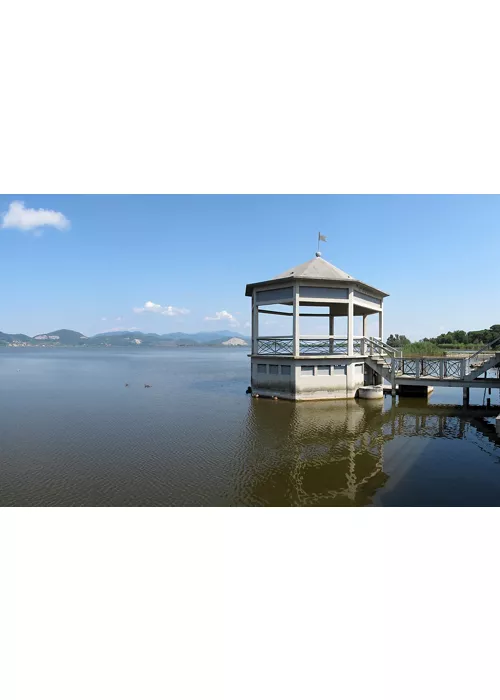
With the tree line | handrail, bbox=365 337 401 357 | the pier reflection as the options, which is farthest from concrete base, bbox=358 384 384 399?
the tree line

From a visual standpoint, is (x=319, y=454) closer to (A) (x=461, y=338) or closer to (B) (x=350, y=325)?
(B) (x=350, y=325)

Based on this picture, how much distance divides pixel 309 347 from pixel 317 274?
3837 millimetres

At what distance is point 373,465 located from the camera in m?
9.45

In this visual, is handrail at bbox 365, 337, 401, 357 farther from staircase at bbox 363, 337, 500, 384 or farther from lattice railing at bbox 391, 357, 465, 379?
lattice railing at bbox 391, 357, 465, 379

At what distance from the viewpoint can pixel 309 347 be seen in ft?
65.4

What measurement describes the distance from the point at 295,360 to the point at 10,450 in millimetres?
12408

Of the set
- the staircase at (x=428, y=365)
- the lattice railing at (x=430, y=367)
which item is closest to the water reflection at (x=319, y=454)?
the staircase at (x=428, y=365)

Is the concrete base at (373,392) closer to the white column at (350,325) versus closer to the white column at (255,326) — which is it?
the white column at (350,325)

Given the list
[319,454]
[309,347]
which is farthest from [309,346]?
[319,454]

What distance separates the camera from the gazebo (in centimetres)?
1891

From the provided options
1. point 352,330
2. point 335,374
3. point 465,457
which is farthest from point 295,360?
point 465,457

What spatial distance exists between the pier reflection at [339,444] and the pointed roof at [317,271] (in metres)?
6.41

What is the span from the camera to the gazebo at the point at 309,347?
18906mm

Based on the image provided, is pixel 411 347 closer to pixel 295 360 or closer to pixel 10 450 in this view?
pixel 295 360
